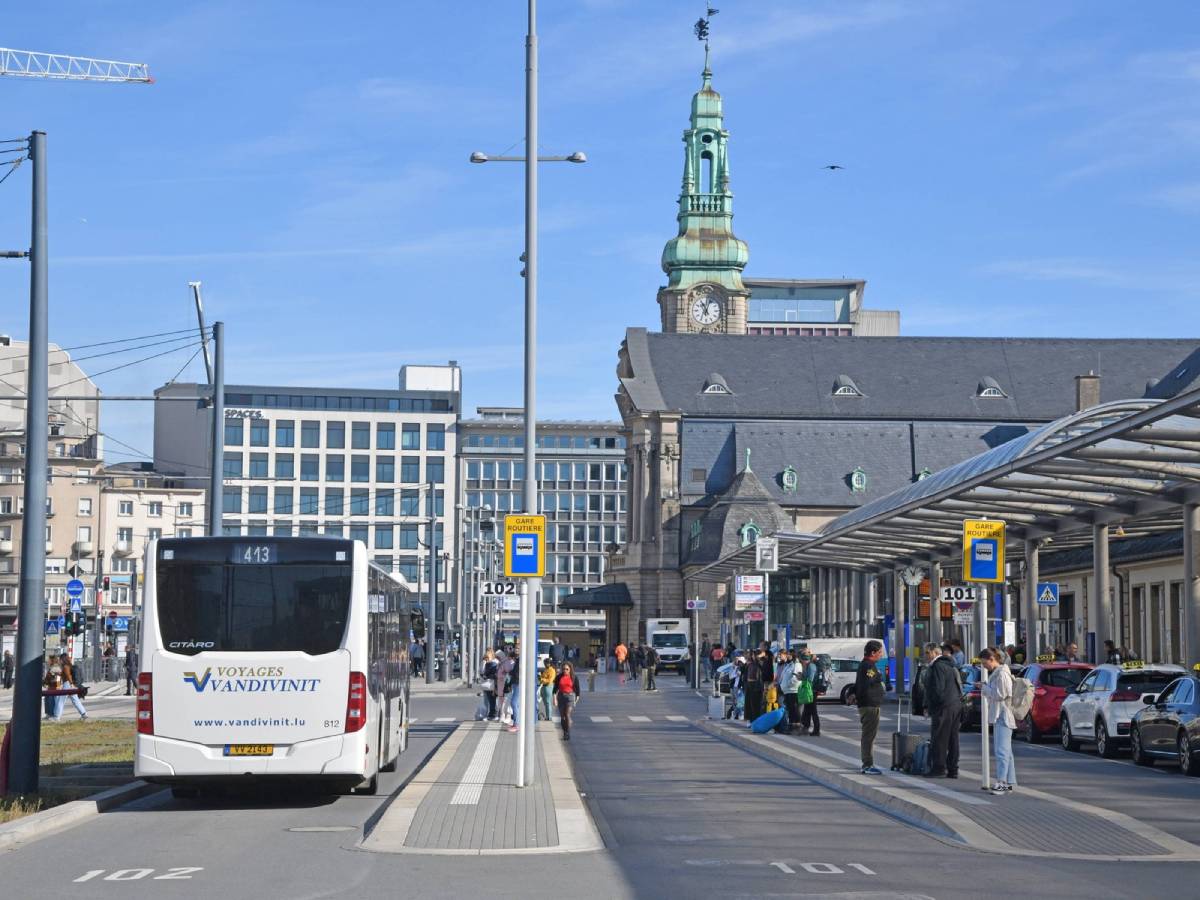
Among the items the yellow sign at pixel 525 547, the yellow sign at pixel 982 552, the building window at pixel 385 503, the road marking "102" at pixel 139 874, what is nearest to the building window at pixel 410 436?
the building window at pixel 385 503

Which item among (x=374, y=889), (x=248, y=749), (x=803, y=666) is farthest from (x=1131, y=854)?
(x=803, y=666)

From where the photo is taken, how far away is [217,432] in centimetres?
3697

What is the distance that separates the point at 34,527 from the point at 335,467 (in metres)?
133

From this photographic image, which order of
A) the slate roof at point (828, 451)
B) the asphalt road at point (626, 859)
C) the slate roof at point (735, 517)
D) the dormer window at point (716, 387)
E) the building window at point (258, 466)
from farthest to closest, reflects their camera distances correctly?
the building window at point (258, 466)
the dormer window at point (716, 387)
the slate roof at point (828, 451)
the slate roof at point (735, 517)
the asphalt road at point (626, 859)

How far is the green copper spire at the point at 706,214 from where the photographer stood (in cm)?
14988

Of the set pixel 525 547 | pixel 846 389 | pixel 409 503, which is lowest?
pixel 525 547

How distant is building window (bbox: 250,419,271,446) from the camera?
497 ft

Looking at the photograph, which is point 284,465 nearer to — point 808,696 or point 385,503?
point 385,503

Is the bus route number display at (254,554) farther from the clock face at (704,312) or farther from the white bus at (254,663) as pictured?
the clock face at (704,312)

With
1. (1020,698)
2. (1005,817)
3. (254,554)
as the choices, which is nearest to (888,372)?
(1020,698)

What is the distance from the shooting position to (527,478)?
22.5 metres

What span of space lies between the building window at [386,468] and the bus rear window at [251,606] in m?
133

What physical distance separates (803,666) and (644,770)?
380 inches

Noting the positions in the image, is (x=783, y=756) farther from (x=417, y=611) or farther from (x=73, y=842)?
(x=73, y=842)
